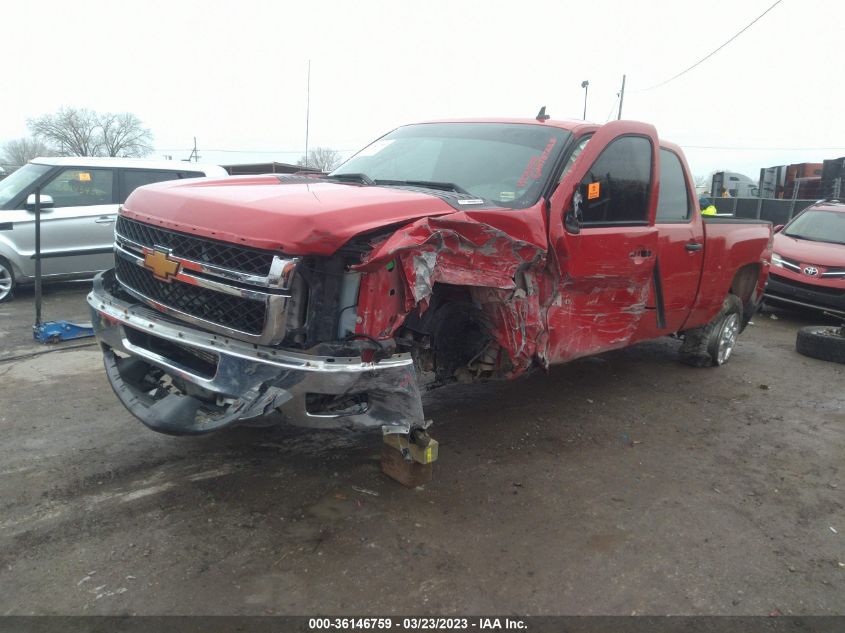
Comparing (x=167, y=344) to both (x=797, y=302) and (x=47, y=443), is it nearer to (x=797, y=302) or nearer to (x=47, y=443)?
(x=47, y=443)

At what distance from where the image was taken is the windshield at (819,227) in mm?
9047

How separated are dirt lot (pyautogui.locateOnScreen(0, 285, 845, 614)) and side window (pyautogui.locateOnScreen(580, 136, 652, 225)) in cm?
152

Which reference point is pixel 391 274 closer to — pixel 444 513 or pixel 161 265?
pixel 161 265

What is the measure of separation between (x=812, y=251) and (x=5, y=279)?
10.3m

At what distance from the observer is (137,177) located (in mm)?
8953

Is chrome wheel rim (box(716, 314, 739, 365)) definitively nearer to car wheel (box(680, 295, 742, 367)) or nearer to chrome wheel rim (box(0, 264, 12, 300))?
car wheel (box(680, 295, 742, 367))

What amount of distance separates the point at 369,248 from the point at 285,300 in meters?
0.43

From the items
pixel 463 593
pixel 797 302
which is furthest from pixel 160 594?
pixel 797 302

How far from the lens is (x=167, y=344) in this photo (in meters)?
3.32

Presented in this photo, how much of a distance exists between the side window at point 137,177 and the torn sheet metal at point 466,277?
22.6 ft

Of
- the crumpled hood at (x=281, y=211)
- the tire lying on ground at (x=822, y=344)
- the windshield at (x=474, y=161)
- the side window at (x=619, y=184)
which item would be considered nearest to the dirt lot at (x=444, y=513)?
the crumpled hood at (x=281, y=211)

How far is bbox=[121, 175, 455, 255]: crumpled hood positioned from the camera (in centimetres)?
269

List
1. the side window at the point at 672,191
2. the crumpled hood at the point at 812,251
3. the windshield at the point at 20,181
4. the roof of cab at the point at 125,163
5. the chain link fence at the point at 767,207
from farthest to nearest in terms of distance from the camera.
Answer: the chain link fence at the point at 767,207
the roof of cab at the point at 125,163
the crumpled hood at the point at 812,251
the windshield at the point at 20,181
the side window at the point at 672,191

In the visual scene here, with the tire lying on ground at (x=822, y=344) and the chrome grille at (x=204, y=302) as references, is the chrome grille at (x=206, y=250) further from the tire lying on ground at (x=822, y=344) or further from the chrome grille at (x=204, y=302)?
the tire lying on ground at (x=822, y=344)
